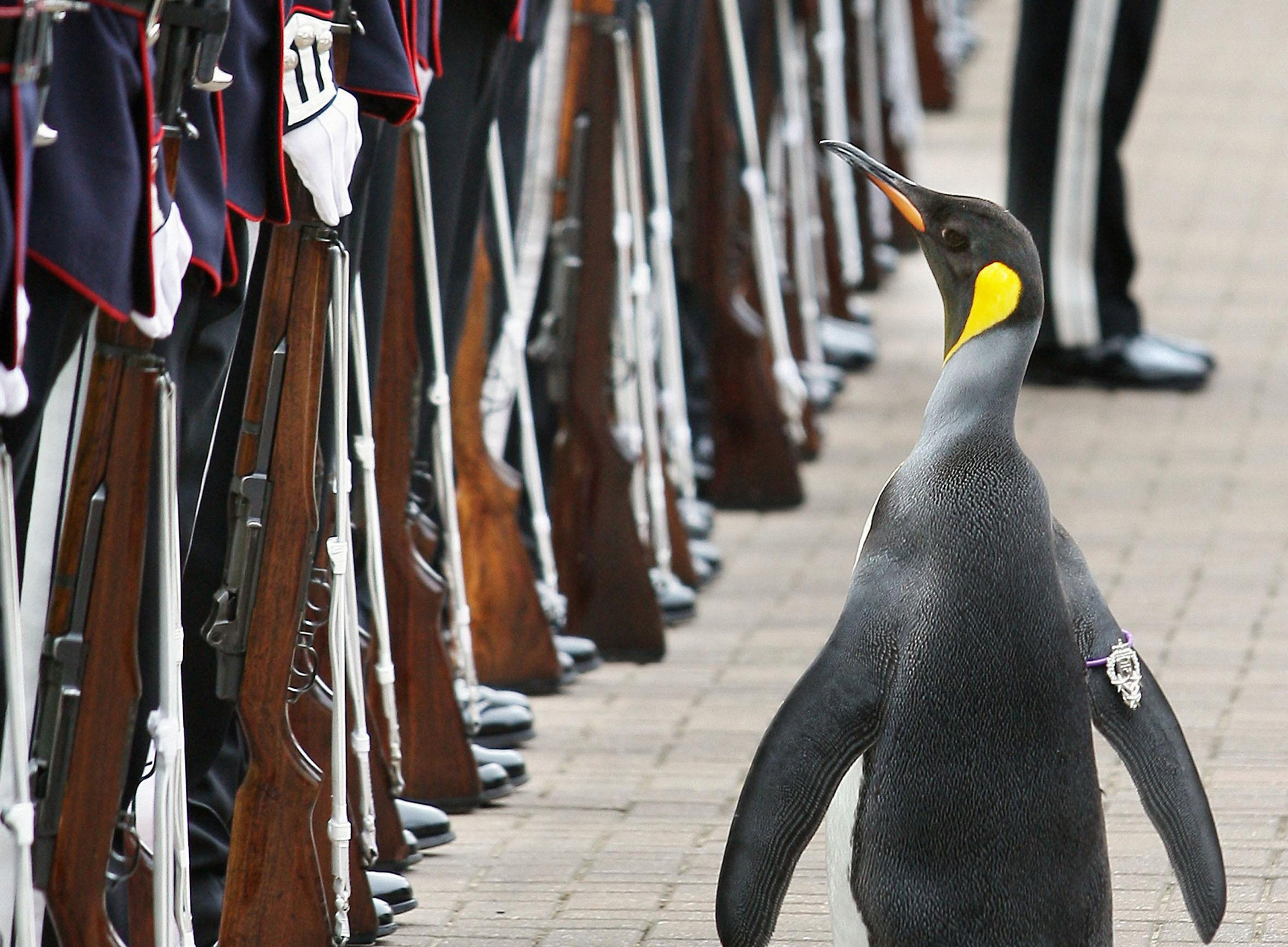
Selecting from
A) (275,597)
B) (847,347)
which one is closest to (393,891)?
(275,597)

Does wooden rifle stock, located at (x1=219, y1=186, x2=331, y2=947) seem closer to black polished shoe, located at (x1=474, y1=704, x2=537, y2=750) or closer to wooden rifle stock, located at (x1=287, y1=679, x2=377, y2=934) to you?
wooden rifle stock, located at (x1=287, y1=679, x2=377, y2=934)

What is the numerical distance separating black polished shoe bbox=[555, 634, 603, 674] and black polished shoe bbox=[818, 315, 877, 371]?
9.07 feet

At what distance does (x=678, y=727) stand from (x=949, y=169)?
588 centimetres

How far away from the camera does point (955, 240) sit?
3062 millimetres

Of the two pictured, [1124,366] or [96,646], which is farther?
[1124,366]

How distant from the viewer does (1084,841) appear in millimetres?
2967

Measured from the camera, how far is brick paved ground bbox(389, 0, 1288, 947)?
Result: 375 cm

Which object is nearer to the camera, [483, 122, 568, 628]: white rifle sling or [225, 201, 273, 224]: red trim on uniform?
[225, 201, 273, 224]: red trim on uniform

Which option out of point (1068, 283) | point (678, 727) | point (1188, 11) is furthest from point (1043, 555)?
point (1188, 11)

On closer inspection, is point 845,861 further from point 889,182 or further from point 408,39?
point 408,39

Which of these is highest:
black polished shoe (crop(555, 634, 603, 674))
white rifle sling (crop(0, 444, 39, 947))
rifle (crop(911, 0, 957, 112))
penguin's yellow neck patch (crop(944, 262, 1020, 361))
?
penguin's yellow neck patch (crop(944, 262, 1020, 361))

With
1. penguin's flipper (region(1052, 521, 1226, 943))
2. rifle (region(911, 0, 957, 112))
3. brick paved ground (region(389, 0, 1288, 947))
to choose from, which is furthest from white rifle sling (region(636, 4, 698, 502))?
rifle (region(911, 0, 957, 112))

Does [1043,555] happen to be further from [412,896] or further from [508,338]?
[508,338]

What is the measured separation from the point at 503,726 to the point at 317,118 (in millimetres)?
1572
